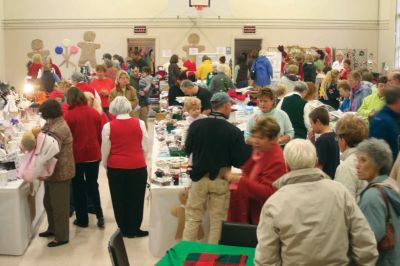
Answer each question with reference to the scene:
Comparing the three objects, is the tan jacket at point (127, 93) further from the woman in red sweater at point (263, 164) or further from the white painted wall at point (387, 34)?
the white painted wall at point (387, 34)

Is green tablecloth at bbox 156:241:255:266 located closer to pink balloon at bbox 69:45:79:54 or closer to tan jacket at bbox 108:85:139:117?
tan jacket at bbox 108:85:139:117

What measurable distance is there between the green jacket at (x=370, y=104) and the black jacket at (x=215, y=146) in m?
3.11

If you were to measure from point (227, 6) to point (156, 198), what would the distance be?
43.6 ft

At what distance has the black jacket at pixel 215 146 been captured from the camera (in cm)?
423

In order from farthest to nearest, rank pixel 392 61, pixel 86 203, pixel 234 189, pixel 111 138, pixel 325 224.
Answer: pixel 392 61 < pixel 86 203 < pixel 111 138 < pixel 234 189 < pixel 325 224

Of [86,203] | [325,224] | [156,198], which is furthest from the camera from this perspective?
[86,203]

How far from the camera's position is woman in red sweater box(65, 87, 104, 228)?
564 cm

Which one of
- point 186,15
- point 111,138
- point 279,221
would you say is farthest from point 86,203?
point 186,15

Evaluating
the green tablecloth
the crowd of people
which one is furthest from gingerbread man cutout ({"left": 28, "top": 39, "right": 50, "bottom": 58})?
the green tablecloth

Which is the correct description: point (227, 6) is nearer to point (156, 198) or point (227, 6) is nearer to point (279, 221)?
point (156, 198)

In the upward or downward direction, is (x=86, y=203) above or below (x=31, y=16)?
below

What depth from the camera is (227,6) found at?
17.4 meters

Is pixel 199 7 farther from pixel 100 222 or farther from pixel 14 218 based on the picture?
pixel 14 218

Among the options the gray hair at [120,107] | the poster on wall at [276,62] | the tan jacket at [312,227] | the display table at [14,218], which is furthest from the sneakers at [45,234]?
the poster on wall at [276,62]
